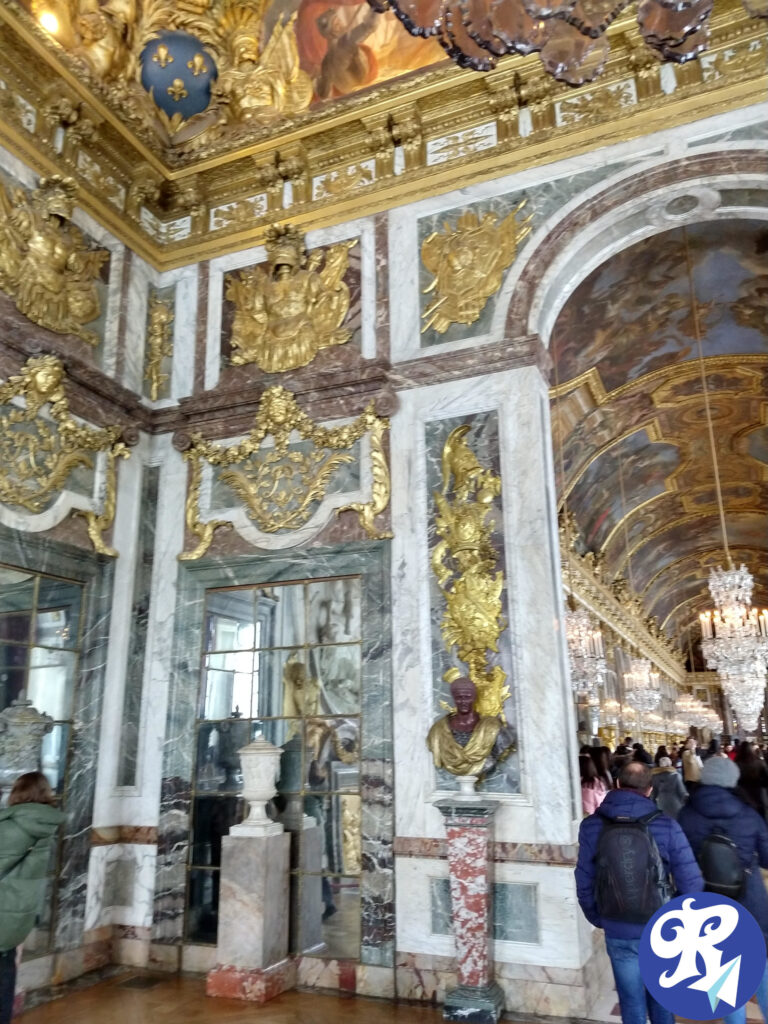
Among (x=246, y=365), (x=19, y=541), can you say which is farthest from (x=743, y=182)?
(x=19, y=541)

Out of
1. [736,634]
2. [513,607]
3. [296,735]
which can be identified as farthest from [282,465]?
[736,634]

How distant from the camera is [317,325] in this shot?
26.2 feet

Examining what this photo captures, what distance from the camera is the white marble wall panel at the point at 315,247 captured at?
25.5 feet

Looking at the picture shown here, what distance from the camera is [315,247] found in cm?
828

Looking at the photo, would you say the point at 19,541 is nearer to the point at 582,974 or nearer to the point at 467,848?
the point at 467,848

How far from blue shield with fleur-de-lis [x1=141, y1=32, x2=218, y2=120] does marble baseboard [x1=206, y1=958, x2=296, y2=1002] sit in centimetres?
843

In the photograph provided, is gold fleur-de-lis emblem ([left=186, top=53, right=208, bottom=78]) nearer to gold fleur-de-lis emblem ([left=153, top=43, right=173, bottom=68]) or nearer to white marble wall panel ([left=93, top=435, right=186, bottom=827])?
gold fleur-de-lis emblem ([left=153, top=43, right=173, bottom=68])

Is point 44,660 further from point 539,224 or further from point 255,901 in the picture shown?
point 539,224

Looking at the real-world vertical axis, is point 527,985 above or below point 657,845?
below

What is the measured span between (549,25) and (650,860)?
4.37m

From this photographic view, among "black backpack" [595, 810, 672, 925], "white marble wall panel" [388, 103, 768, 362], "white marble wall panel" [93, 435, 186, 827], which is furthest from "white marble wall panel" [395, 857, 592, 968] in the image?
"white marble wall panel" [388, 103, 768, 362]

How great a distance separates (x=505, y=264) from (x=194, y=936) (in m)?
6.55

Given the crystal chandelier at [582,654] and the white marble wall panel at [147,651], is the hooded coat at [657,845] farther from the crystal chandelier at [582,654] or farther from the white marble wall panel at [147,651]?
the crystal chandelier at [582,654]

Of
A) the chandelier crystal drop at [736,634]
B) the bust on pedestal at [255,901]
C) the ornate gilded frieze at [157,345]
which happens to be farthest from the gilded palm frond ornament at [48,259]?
the chandelier crystal drop at [736,634]
